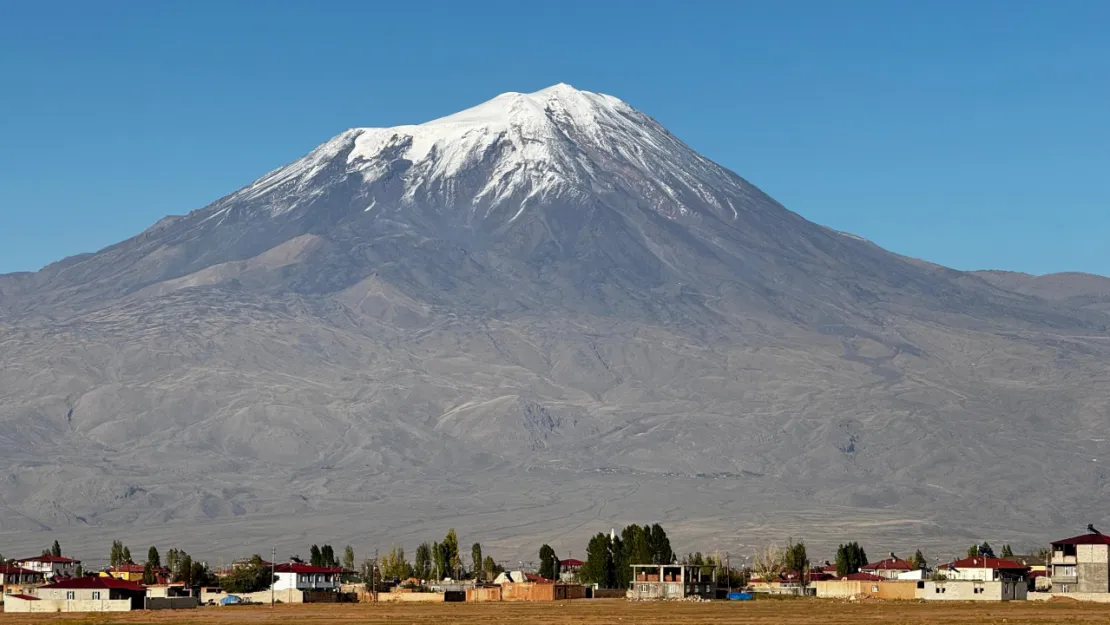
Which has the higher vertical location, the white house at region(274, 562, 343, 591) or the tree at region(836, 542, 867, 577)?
the tree at region(836, 542, 867, 577)

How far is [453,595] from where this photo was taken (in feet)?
389

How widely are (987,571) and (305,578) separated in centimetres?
4450

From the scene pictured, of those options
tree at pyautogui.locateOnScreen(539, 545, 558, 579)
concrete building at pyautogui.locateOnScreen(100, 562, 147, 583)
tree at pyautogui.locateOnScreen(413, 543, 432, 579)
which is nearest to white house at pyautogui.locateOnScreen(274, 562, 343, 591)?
concrete building at pyautogui.locateOnScreen(100, 562, 147, 583)

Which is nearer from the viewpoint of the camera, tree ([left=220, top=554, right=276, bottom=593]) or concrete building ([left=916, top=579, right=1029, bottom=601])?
concrete building ([left=916, top=579, right=1029, bottom=601])

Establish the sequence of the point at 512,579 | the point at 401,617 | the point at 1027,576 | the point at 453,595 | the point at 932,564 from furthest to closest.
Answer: the point at 932,564
the point at 512,579
the point at 1027,576
the point at 453,595
the point at 401,617

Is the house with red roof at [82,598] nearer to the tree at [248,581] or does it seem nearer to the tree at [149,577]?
the tree at [248,581]

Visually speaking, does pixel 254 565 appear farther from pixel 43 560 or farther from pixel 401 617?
pixel 401 617

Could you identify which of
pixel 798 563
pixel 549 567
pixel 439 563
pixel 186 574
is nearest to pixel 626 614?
pixel 186 574

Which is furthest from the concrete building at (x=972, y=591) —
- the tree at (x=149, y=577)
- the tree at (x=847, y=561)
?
the tree at (x=149, y=577)

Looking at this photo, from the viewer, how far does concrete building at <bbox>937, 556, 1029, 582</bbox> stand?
12350 centimetres

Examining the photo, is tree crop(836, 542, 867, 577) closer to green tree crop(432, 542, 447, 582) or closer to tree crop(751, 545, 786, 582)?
tree crop(751, 545, 786, 582)

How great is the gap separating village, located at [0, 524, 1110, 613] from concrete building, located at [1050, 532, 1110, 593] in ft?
0.19

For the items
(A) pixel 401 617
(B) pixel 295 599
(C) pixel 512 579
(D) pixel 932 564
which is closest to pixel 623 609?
(A) pixel 401 617

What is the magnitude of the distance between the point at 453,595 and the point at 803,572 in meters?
35.6
